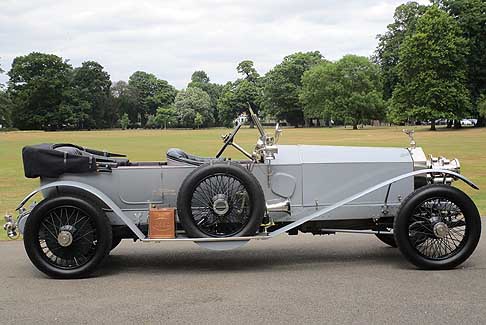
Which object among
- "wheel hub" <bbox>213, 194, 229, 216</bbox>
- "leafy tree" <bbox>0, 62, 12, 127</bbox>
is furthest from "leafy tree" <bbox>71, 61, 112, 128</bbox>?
"wheel hub" <bbox>213, 194, 229, 216</bbox>

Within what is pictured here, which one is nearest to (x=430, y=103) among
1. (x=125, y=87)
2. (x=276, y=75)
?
(x=276, y=75)

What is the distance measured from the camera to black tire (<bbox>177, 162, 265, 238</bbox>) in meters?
5.55

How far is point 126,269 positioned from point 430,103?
63.6 metres

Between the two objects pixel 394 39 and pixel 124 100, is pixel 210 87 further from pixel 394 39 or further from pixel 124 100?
pixel 394 39

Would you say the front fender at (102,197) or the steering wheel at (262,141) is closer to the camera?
the front fender at (102,197)

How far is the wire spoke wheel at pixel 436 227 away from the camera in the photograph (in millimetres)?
5727

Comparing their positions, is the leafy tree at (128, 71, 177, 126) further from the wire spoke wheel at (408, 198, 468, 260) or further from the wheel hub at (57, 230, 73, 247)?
the wire spoke wheel at (408, 198, 468, 260)

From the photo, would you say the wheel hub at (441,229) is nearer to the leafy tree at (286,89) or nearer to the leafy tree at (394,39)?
the leafy tree at (394,39)

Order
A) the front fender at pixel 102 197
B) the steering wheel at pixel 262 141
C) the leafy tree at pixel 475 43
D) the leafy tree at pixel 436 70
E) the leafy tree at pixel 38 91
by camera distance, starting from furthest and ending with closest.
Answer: the leafy tree at pixel 38 91 → the leafy tree at pixel 475 43 → the leafy tree at pixel 436 70 → the steering wheel at pixel 262 141 → the front fender at pixel 102 197

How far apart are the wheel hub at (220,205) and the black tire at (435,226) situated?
69.0 inches

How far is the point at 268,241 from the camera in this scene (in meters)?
7.34

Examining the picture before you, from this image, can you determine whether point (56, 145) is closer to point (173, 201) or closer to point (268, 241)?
point (173, 201)

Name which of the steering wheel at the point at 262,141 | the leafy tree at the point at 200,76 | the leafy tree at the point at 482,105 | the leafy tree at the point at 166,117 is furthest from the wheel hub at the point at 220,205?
the leafy tree at the point at 200,76

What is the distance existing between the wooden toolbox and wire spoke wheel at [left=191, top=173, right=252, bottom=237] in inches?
9.7
